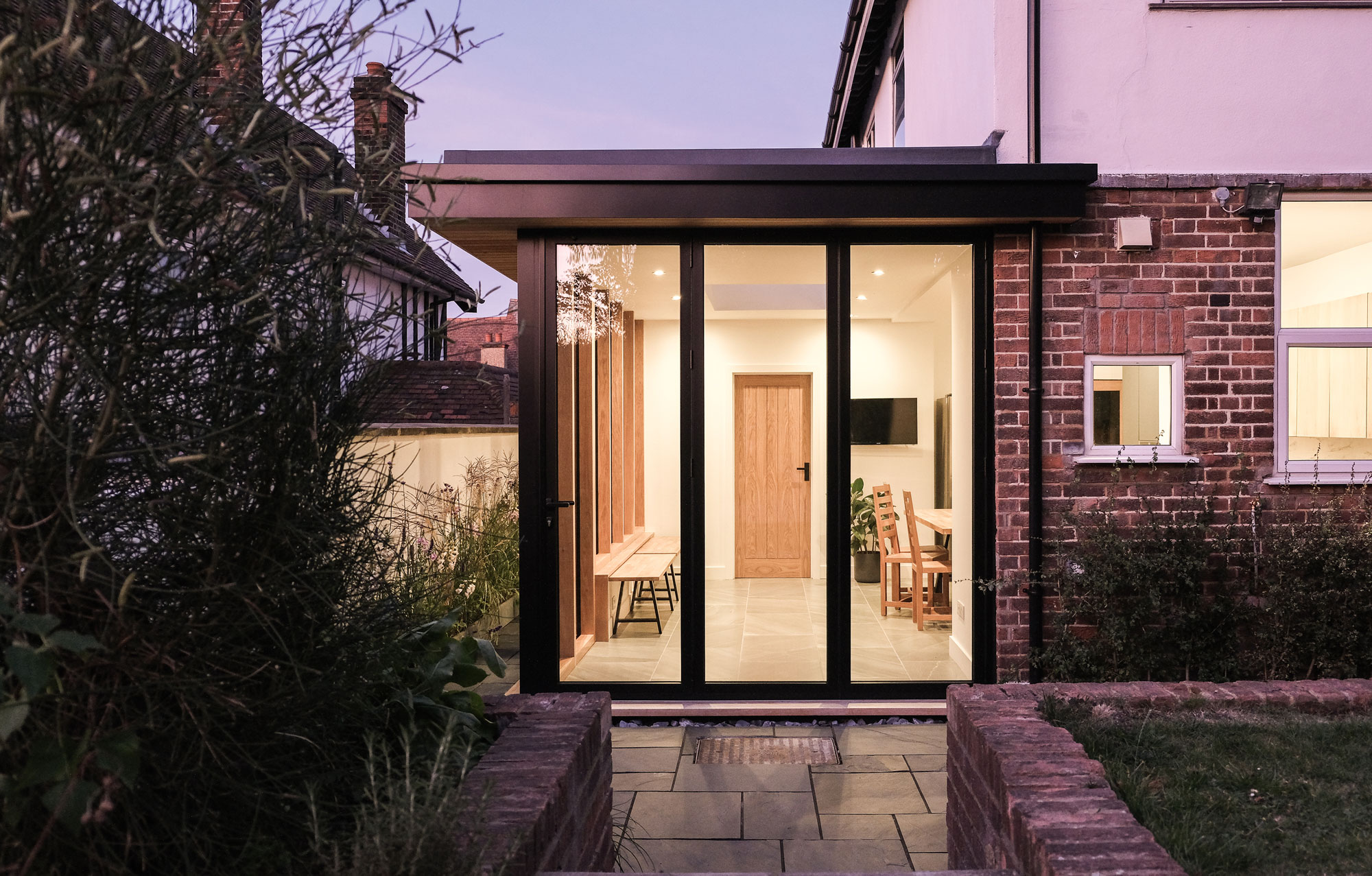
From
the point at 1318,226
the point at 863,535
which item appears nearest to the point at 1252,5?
the point at 1318,226

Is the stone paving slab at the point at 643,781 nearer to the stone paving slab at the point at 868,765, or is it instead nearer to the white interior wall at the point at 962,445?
the stone paving slab at the point at 868,765

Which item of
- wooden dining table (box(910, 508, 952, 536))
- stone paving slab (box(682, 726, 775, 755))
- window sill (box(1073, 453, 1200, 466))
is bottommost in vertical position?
stone paving slab (box(682, 726, 775, 755))

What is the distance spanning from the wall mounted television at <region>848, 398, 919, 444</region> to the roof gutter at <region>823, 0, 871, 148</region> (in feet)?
16.9

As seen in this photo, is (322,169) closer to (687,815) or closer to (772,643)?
(687,815)

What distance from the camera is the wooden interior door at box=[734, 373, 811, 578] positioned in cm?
535

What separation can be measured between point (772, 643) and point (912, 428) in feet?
4.78

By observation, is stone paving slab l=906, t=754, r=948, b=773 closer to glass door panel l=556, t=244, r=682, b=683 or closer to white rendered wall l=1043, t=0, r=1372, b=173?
glass door panel l=556, t=244, r=682, b=683

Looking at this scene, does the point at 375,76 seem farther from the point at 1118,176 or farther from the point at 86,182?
the point at 1118,176

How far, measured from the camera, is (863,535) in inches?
203

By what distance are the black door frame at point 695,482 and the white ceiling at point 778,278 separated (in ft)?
0.22

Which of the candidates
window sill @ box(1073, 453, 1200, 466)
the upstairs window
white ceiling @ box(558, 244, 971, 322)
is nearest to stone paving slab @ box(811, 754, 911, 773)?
window sill @ box(1073, 453, 1200, 466)

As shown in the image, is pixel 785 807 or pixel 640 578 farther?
pixel 640 578

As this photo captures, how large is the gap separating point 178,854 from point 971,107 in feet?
17.5

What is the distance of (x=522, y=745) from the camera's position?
2.47m
